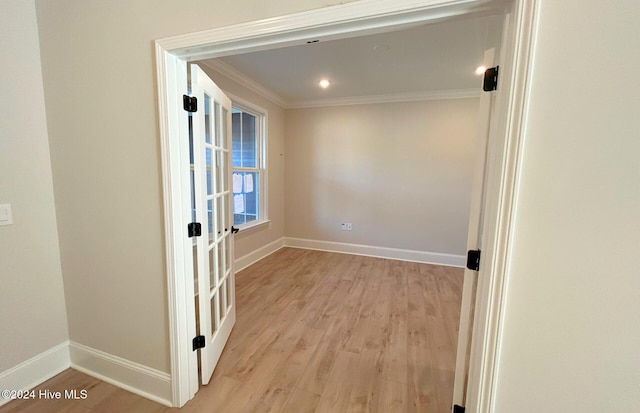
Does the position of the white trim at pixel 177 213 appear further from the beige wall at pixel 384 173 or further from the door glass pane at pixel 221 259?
the beige wall at pixel 384 173

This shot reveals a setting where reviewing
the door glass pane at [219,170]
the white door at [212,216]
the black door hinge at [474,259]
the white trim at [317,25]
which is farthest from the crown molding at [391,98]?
the black door hinge at [474,259]

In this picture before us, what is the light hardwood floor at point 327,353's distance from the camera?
155cm

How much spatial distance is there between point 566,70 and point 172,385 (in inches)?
90.8

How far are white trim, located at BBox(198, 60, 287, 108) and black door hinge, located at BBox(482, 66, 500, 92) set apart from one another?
2661 millimetres

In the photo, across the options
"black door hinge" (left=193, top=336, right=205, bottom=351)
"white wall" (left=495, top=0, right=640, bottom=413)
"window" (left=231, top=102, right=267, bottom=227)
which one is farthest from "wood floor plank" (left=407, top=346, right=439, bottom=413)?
"window" (left=231, top=102, right=267, bottom=227)

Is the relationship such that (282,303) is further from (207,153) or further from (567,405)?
(567,405)

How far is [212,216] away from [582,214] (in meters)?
1.81

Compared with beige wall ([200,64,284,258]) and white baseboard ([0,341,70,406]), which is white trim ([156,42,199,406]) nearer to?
white baseboard ([0,341,70,406])

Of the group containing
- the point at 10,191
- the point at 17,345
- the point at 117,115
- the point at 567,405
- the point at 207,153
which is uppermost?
the point at 117,115

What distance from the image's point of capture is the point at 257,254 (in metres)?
3.97

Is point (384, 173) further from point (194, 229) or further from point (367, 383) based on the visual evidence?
point (194, 229)

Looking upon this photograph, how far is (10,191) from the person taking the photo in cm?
154

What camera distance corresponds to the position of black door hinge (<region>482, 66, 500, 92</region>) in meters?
0.99

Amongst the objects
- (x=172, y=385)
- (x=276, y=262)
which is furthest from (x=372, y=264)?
(x=172, y=385)
